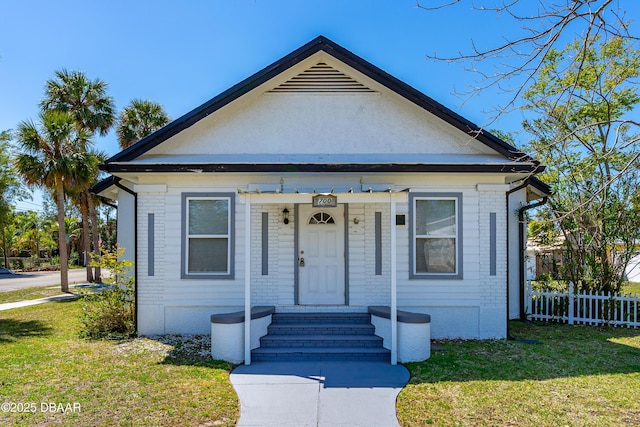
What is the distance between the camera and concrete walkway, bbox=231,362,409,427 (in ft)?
16.4

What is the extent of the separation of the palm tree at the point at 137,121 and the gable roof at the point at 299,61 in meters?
15.5

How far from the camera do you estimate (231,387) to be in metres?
5.98

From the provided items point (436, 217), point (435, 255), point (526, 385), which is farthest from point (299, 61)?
point (526, 385)

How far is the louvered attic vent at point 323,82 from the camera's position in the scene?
9.45 metres

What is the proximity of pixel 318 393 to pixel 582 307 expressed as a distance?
27.6 ft

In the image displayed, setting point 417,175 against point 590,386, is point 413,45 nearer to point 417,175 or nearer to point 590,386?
point 417,175

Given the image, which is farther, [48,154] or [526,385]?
[48,154]

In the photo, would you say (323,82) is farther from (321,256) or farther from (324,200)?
(321,256)

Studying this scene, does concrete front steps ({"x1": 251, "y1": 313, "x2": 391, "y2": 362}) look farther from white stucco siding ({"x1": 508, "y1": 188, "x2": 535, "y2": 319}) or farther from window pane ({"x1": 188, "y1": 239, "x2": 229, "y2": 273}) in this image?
white stucco siding ({"x1": 508, "y1": 188, "x2": 535, "y2": 319})

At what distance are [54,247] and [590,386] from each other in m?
52.7

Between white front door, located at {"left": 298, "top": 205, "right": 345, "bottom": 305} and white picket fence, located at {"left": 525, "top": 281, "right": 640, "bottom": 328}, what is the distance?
18.1ft

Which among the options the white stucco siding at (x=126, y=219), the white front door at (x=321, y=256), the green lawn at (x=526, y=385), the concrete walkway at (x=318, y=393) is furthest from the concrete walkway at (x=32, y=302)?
the green lawn at (x=526, y=385)

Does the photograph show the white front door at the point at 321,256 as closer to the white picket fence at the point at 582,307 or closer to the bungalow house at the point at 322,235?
the bungalow house at the point at 322,235

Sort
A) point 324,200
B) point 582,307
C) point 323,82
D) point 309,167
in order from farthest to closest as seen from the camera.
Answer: point 582,307 < point 323,82 < point 309,167 < point 324,200
